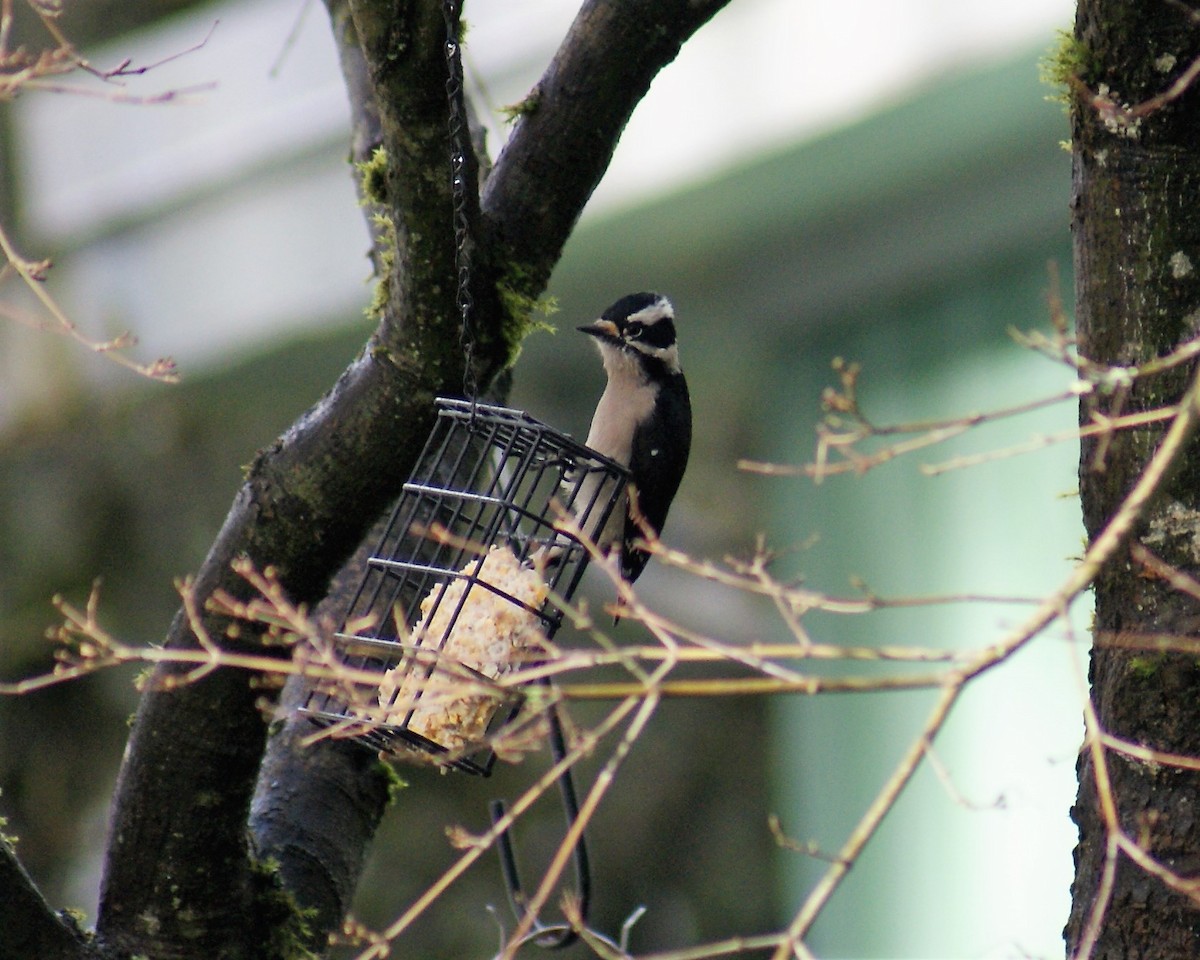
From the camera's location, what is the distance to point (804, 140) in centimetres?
830

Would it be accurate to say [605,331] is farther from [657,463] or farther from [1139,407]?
[1139,407]

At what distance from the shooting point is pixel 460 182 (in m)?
3.09

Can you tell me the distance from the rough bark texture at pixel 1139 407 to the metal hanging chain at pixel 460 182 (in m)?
1.12

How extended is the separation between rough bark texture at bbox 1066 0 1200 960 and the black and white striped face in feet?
5.51

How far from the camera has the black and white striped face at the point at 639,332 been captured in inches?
183

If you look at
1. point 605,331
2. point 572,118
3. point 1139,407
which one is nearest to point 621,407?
point 605,331

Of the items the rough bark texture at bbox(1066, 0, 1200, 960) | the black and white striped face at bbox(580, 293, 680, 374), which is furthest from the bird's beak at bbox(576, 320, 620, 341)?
the rough bark texture at bbox(1066, 0, 1200, 960)

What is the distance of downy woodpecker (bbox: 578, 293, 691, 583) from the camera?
446cm

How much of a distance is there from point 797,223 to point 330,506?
6376 mm

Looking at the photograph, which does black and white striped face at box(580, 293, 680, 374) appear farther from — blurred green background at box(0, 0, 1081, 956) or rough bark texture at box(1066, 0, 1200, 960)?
blurred green background at box(0, 0, 1081, 956)

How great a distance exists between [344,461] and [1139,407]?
1.53 m

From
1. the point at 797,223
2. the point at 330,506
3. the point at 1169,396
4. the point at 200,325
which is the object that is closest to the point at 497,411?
the point at 330,506

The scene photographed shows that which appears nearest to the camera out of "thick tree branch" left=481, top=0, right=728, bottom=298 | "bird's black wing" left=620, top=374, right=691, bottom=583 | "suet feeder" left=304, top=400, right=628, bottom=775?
"suet feeder" left=304, top=400, right=628, bottom=775

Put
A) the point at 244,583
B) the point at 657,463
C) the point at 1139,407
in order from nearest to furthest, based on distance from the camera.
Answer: the point at 1139,407
the point at 244,583
the point at 657,463
